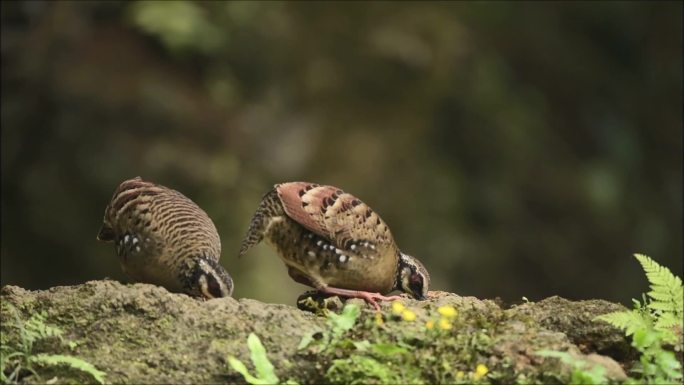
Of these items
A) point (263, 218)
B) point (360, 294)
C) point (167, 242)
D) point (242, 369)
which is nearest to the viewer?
point (242, 369)

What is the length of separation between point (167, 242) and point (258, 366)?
128 cm

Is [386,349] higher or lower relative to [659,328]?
lower

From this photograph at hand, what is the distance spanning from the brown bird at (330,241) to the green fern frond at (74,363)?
1454 millimetres

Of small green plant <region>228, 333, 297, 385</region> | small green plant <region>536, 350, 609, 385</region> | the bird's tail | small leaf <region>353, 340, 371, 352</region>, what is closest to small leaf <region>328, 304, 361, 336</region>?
small leaf <region>353, 340, 371, 352</region>

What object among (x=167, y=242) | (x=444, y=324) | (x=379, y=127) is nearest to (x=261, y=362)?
(x=444, y=324)

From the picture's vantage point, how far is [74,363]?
4.75 meters

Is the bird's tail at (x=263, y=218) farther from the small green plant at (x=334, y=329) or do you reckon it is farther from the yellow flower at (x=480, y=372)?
the yellow flower at (x=480, y=372)

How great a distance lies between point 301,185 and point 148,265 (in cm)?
99

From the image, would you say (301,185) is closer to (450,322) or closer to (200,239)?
(200,239)

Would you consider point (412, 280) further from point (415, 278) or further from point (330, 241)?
point (330, 241)

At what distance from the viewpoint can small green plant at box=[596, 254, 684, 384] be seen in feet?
15.6

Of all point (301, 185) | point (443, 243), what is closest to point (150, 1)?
point (443, 243)

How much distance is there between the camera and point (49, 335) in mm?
5039

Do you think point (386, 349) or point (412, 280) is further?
point (412, 280)
